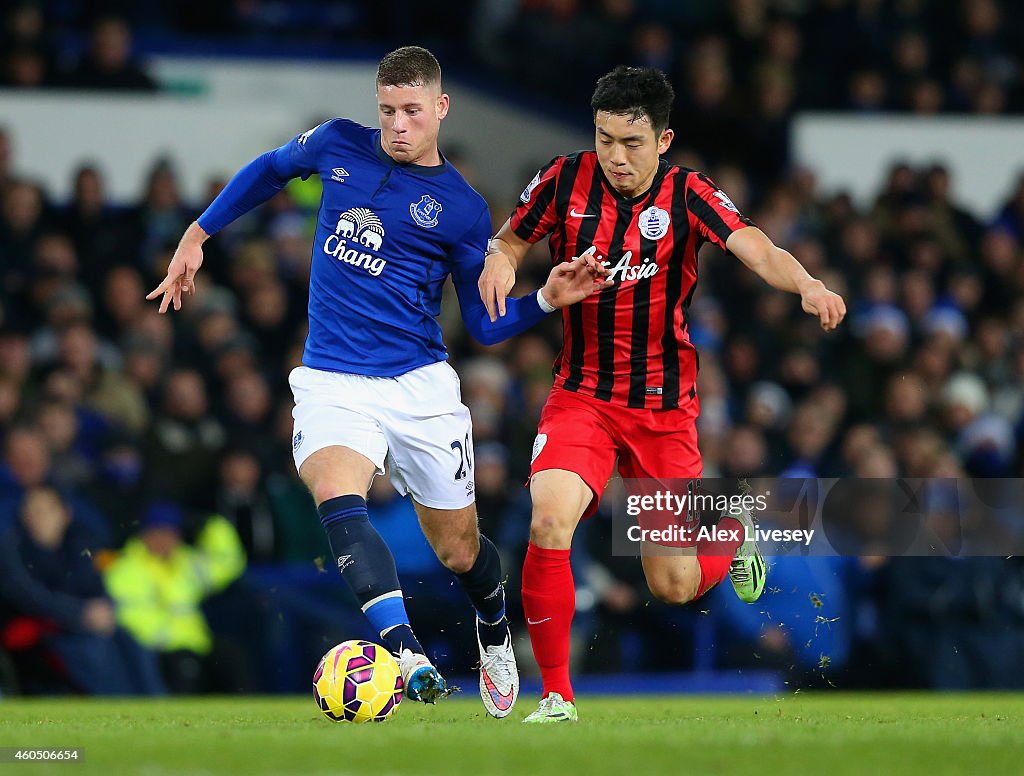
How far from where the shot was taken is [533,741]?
5469 mm

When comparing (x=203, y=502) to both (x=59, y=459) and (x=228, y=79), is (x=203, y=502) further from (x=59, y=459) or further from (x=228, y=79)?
(x=228, y=79)

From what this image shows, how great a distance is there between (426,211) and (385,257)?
259 millimetres

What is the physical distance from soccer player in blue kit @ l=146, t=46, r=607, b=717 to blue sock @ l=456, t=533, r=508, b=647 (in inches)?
2.8

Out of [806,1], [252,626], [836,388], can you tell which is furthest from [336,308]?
[806,1]

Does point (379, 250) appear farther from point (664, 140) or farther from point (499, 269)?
point (664, 140)

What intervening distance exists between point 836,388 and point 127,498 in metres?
5.34

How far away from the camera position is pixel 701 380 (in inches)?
464

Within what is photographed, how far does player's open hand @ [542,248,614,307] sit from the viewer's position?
21.1 feet

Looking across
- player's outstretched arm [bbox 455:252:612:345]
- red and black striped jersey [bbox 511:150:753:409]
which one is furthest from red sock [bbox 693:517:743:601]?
player's outstretched arm [bbox 455:252:612:345]

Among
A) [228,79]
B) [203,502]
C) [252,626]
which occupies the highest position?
[228,79]

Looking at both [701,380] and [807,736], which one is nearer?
[807,736]

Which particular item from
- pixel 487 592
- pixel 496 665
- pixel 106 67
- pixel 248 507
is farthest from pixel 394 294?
pixel 106 67

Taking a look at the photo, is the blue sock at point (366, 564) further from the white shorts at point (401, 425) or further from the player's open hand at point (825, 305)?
the player's open hand at point (825, 305)

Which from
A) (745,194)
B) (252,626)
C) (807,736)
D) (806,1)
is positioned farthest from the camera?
(806,1)
